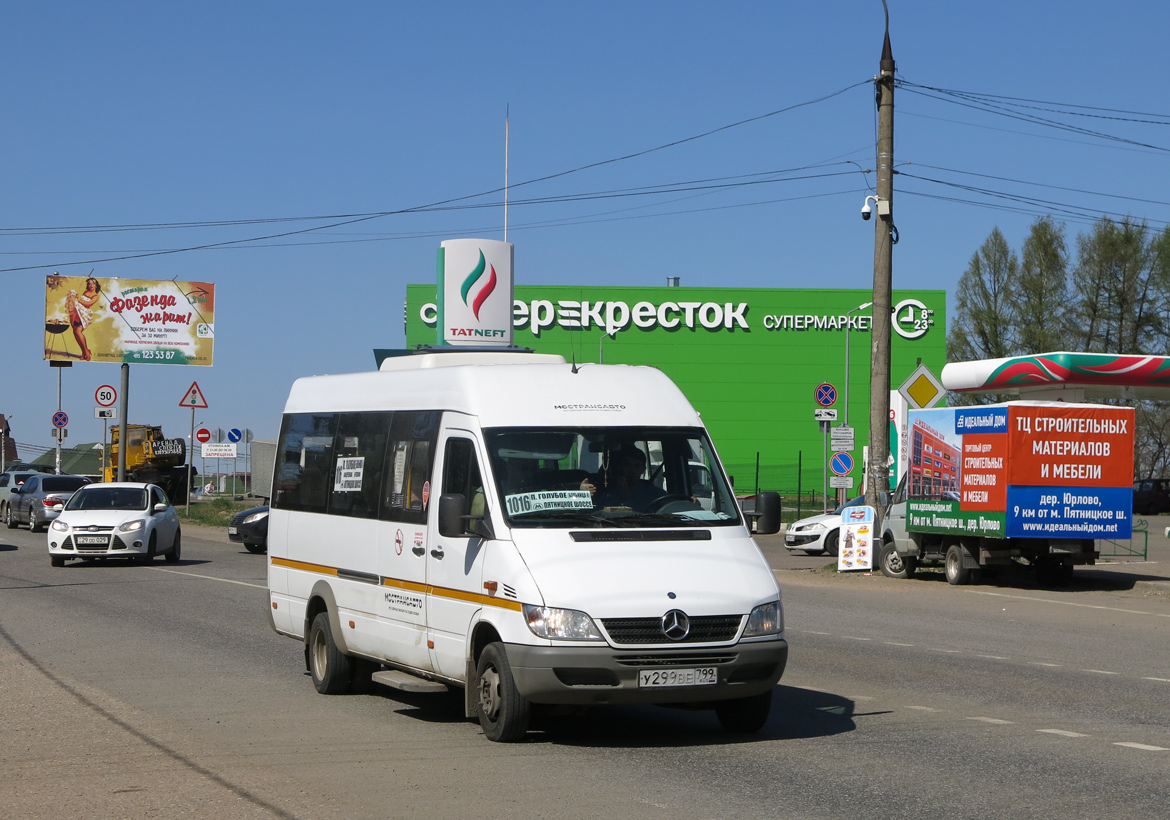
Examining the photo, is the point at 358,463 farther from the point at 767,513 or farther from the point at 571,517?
the point at 767,513

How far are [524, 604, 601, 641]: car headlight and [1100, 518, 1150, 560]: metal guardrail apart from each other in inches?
678

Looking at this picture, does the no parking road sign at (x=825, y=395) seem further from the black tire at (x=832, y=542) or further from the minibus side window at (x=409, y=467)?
the minibus side window at (x=409, y=467)

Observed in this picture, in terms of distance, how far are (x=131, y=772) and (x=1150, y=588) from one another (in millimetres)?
18573

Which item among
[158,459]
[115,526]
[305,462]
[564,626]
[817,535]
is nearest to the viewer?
[564,626]

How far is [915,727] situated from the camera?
957 cm

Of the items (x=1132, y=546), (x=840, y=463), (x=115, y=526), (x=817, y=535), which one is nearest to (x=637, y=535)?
(x=115, y=526)

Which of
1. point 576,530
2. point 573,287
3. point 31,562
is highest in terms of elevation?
point 573,287

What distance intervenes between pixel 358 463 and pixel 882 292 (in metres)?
17.1

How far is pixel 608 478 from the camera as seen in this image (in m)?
9.38

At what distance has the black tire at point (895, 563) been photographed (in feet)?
82.9

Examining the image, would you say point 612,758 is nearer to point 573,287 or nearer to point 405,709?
point 405,709

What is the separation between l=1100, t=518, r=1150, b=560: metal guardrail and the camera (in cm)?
2584

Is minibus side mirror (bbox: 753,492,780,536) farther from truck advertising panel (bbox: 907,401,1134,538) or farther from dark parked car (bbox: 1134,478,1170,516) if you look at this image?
dark parked car (bbox: 1134,478,1170,516)

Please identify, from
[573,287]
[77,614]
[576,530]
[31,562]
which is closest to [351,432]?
[576,530]
